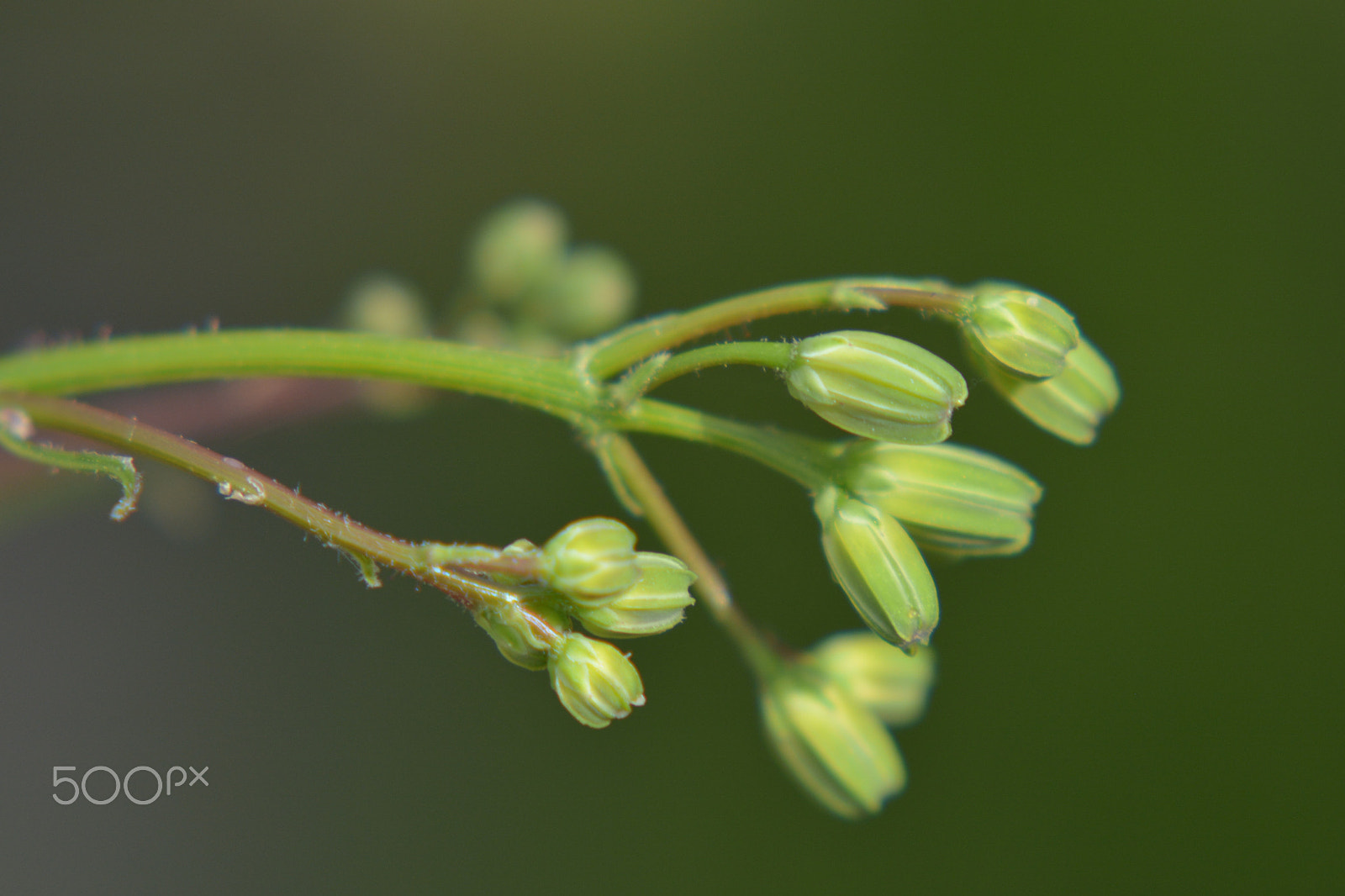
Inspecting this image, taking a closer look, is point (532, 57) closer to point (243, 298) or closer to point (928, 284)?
point (243, 298)

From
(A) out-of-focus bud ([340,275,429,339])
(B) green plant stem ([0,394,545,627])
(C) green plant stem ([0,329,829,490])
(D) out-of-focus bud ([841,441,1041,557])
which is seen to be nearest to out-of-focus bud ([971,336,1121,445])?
(D) out-of-focus bud ([841,441,1041,557])

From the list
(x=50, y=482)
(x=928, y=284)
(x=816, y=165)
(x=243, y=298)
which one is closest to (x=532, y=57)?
(x=816, y=165)

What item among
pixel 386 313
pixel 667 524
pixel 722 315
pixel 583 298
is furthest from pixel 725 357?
pixel 386 313

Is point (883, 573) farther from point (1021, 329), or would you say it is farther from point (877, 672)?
point (877, 672)

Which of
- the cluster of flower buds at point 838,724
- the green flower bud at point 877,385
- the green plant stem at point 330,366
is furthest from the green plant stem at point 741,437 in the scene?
the cluster of flower buds at point 838,724

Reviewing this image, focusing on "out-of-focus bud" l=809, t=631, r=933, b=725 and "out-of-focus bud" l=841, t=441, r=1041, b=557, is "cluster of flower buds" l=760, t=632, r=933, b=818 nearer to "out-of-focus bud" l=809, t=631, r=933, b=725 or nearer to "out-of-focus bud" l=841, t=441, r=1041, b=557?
"out-of-focus bud" l=809, t=631, r=933, b=725
